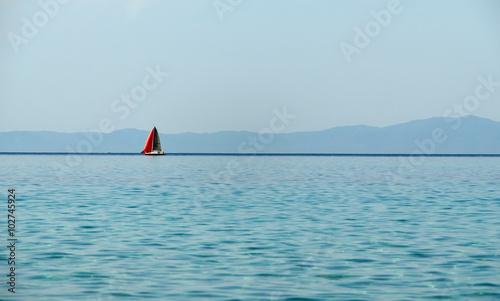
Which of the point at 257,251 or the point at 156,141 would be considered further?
the point at 156,141

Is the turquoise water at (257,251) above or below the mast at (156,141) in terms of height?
below

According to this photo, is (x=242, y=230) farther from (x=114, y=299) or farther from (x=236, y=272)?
(x=114, y=299)

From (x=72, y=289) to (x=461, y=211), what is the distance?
81.8 ft

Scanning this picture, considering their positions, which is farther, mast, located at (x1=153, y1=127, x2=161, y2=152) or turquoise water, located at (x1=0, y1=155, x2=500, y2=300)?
mast, located at (x1=153, y1=127, x2=161, y2=152)

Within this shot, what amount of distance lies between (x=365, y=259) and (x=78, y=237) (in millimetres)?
11133

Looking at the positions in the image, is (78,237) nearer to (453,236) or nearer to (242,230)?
(242,230)

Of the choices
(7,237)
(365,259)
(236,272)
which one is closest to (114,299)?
(236,272)

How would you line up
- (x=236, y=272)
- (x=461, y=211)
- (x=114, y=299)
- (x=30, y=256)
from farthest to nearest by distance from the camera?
(x=461, y=211) → (x=30, y=256) → (x=236, y=272) → (x=114, y=299)

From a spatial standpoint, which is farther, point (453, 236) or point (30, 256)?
point (453, 236)

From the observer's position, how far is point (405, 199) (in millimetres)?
43969

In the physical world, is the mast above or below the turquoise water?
above

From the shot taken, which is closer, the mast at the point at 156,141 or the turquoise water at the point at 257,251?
the turquoise water at the point at 257,251

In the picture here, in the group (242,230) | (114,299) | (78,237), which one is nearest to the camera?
(114,299)

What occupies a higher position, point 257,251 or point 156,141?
point 156,141
